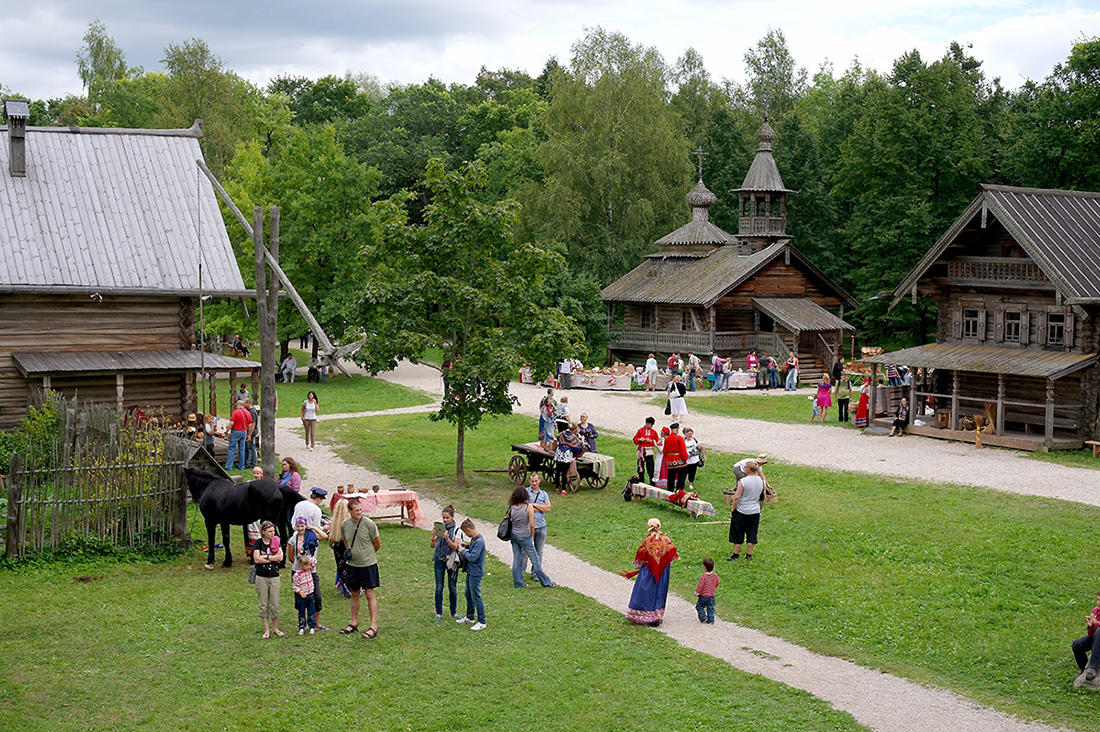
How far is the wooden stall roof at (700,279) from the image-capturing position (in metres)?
49.6

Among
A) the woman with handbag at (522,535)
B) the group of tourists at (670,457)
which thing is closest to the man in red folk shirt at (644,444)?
the group of tourists at (670,457)

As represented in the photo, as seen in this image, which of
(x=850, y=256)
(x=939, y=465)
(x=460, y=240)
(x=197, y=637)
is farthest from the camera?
(x=850, y=256)

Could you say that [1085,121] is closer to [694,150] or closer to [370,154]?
[694,150]

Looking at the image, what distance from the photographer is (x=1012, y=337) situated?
33.4 metres

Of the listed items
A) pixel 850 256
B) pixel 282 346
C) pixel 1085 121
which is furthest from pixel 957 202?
pixel 282 346

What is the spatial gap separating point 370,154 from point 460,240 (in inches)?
2134

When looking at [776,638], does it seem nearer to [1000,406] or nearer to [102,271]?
[1000,406]

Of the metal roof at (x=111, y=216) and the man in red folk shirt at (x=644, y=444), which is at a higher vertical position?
the metal roof at (x=111, y=216)

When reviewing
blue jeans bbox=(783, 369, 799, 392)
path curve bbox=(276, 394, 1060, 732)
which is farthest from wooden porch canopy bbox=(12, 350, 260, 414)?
blue jeans bbox=(783, 369, 799, 392)

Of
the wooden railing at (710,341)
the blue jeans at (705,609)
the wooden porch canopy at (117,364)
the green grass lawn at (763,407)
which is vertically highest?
the wooden railing at (710,341)

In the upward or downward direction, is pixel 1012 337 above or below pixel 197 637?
above

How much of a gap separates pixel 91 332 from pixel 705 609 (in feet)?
64.6

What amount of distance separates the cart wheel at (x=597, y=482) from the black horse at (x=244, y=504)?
8892 millimetres

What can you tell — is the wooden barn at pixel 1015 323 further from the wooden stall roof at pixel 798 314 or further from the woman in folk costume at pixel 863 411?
the wooden stall roof at pixel 798 314
